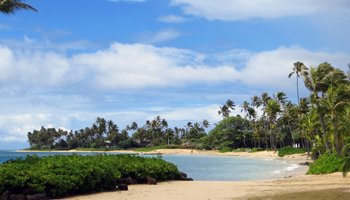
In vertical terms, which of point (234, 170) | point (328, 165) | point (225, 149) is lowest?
point (234, 170)

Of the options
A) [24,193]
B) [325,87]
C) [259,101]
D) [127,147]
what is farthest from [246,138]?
[24,193]

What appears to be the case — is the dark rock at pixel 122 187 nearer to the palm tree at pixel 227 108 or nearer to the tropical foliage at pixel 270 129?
the tropical foliage at pixel 270 129

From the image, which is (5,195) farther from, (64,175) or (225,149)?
(225,149)

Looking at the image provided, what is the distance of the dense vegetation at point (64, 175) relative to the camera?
1526 cm

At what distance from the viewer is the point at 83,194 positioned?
695 inches

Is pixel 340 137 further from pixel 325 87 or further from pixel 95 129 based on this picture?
pixel 95 129

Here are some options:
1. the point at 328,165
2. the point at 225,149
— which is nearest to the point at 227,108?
the point at 225,149

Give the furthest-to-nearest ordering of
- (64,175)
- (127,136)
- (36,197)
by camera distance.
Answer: (127,136) < (64,175) < (36,197)

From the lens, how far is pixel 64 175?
1684cm

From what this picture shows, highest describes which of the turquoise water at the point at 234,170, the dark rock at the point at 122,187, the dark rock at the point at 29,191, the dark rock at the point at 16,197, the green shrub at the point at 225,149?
the green shrub at the point at 225,149

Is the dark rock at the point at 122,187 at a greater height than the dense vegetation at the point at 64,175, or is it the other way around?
the dense vegetation at the point at 64,175

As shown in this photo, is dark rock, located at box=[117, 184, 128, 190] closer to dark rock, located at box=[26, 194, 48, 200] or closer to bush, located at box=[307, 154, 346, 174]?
dark rock, located at box=[26, 194, 48, 200]

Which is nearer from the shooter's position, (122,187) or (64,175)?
(64,175)

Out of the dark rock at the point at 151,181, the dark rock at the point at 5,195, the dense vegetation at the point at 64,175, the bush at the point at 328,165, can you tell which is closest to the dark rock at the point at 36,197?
the dense vegetation at the point at 64,175
